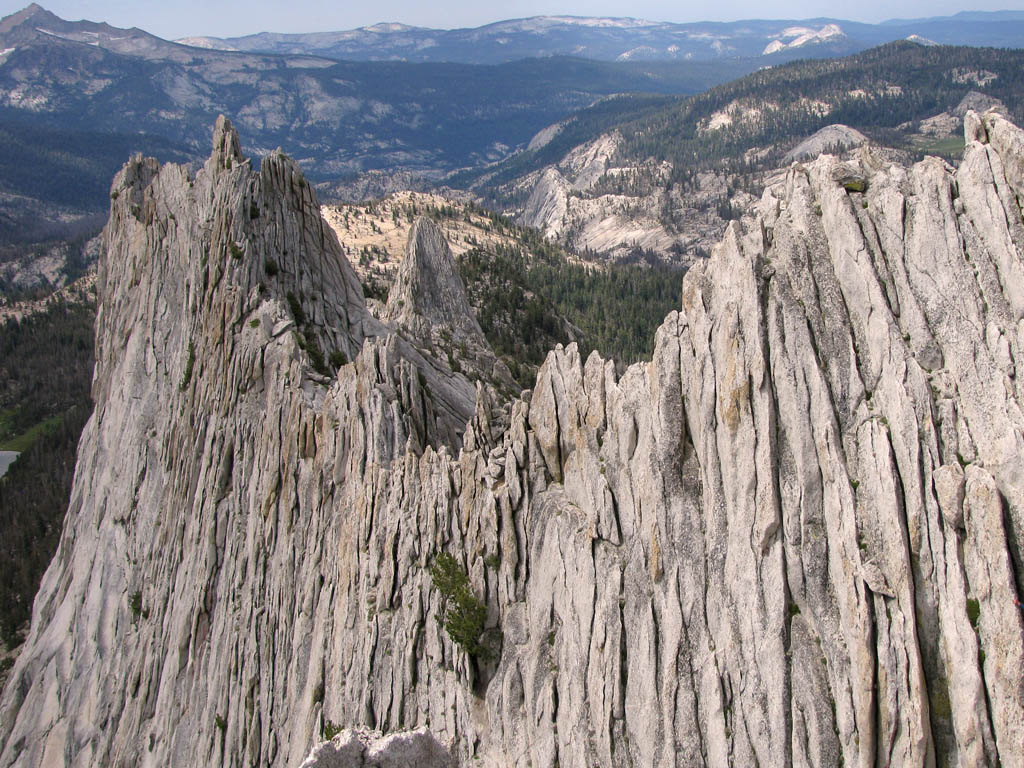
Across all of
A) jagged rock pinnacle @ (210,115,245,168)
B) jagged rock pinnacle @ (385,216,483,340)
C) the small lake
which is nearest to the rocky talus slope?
jagged rock pinnacle @ (210,115,245,168)

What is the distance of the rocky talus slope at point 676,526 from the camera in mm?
17500

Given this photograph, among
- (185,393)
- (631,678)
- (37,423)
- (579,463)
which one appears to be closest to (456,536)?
(579,463)

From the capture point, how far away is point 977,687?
1620 cm

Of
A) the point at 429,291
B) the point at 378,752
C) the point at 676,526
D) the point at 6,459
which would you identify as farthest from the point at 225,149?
the point at 6,459

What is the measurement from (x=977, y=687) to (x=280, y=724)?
29.9 m

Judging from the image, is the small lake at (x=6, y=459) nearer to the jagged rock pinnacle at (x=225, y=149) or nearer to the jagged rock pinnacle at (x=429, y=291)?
the jagged rock pinnacle at (x=429, y=291)

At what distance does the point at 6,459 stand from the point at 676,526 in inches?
6482

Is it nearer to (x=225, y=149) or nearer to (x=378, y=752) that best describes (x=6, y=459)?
(x=225, y=149)

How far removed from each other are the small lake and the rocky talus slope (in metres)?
122

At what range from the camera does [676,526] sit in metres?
21.7

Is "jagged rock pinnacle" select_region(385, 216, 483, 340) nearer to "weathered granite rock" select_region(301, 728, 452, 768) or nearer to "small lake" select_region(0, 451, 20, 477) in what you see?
"weathered granite rock" select_region(301, 728, 452, 768)

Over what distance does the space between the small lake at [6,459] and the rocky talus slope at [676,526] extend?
12243cm

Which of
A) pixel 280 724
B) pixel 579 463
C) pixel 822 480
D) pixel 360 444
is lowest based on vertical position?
pixel 280 724

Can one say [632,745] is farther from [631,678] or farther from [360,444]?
[360,444]
